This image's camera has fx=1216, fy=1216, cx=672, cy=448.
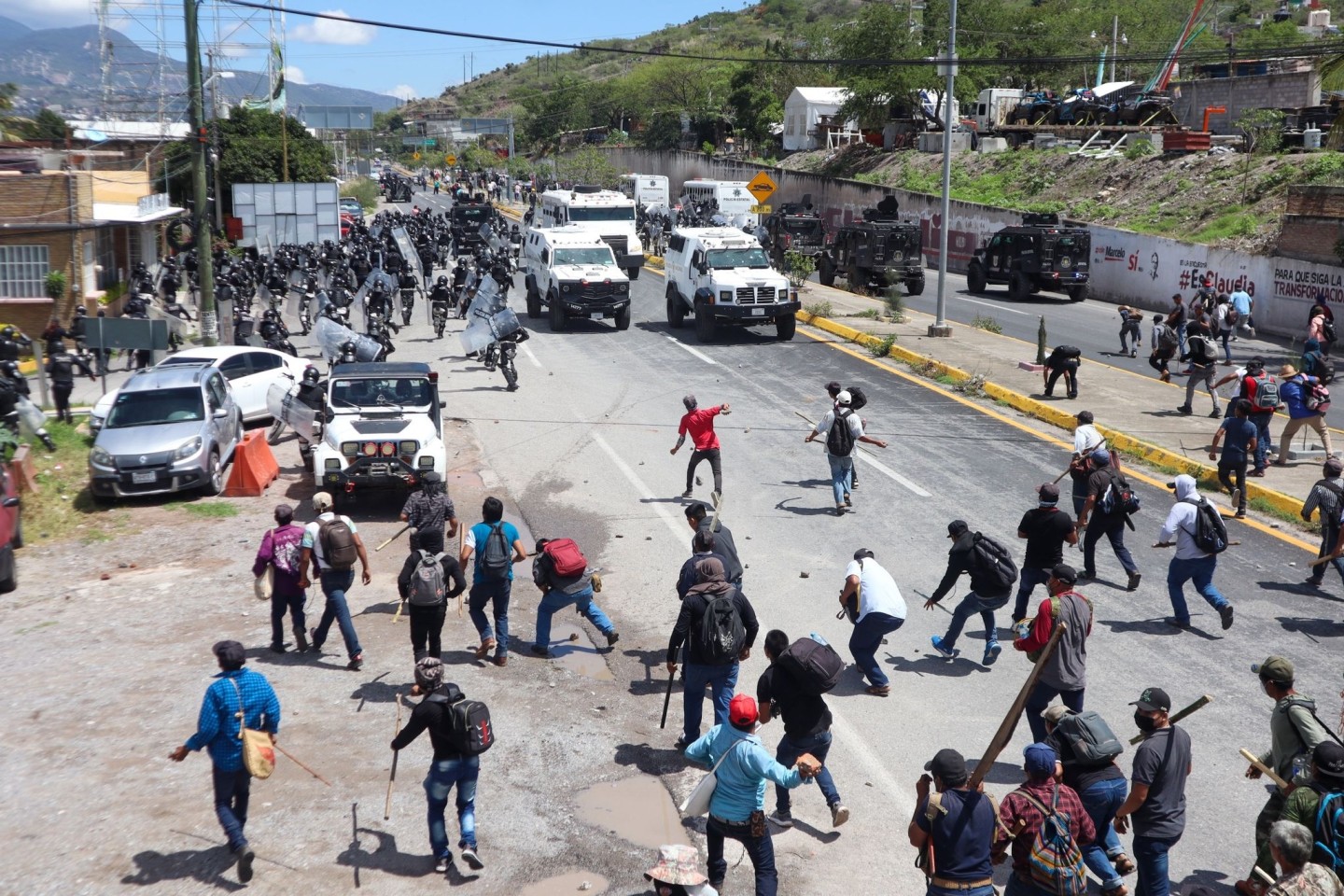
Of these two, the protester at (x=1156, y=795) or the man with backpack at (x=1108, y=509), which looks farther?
the man with backpack at (x=1108, y=509)

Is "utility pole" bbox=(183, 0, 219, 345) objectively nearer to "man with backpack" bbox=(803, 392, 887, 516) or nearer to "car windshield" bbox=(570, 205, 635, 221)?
"man with backpack" bbox=(803, 392, 887, 516)

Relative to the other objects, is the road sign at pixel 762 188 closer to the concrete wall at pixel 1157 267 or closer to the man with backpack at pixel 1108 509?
the concrete wall at pixel 1157 267

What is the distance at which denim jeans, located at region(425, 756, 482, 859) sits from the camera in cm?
701

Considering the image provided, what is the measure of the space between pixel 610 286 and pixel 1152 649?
20456 millimetres

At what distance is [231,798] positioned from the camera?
720 cm

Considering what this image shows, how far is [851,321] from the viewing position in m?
29.2

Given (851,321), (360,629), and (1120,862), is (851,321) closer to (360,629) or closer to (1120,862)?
(360,629)

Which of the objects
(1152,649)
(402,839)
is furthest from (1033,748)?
(1152,649)

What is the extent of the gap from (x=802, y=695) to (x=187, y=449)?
11155 mm

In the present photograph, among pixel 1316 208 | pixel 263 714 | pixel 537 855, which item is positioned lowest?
pixel 537 855

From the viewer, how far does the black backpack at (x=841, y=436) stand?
45.8ft

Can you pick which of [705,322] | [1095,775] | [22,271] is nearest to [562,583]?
[1095,775]

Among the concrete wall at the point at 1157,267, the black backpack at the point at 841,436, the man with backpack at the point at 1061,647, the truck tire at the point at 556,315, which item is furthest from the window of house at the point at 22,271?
the man with backpack at the point at 1061,647

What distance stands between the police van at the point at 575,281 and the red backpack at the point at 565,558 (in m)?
19.5
